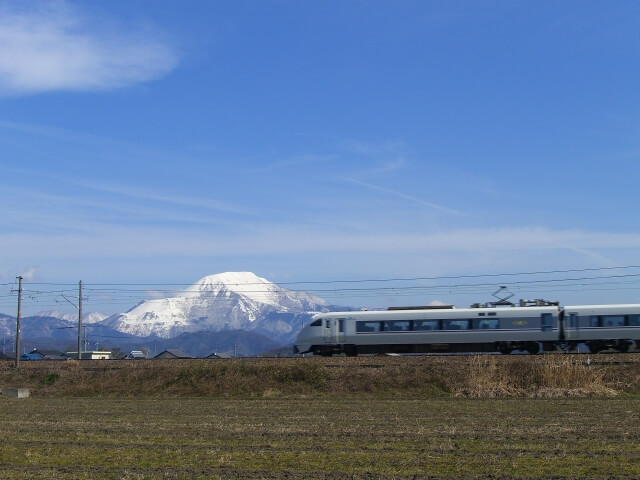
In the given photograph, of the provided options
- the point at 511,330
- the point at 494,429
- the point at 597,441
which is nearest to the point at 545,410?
the point at 494,429

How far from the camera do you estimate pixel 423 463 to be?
15.1 meters

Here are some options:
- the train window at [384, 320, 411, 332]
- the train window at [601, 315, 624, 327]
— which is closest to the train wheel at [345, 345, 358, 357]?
the train window at [384, 320, 411, 332]

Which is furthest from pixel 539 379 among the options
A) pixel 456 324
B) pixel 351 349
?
pixel 351 349

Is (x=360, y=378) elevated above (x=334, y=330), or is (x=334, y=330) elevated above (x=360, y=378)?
(x=334, y=330)

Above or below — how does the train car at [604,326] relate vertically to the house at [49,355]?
above

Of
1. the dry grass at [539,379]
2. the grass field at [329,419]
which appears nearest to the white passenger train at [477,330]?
the grass field at [329,419]

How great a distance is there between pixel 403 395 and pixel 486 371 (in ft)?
13.3

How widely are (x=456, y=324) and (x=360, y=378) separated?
39.1ft

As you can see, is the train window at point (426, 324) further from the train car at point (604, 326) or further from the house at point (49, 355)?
the house at point (49, 355)

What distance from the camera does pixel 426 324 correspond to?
4981 centimetres

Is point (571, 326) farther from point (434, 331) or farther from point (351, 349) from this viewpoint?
point (351, 349)

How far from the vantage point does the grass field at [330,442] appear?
14477 millimetres

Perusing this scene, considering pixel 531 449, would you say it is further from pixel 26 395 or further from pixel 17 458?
pixel 26 395

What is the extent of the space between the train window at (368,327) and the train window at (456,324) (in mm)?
4143
